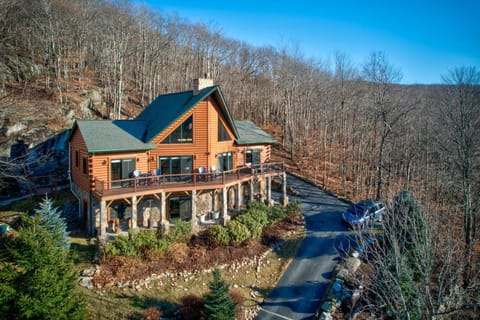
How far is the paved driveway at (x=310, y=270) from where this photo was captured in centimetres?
1390

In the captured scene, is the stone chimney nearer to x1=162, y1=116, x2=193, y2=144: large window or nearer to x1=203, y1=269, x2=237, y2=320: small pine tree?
x1=162, y1=116, x2=193, y2=144: large window

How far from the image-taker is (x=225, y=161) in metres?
22.5

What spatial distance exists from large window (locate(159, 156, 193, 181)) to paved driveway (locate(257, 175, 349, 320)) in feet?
29.3

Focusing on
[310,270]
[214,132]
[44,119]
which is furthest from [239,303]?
[44,119]

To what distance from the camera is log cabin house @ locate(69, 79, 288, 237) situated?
686 inches

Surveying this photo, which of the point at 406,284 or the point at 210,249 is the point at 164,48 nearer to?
the point at 210,249

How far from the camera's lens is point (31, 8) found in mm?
36406

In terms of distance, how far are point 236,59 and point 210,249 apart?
1817 inches

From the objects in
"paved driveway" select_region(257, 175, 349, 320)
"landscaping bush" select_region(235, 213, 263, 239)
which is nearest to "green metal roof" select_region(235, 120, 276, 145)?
"landscaping bush" select_region(235, 213, 263, 239)

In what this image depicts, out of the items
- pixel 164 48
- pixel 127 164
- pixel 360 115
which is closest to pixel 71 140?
pixel 127 164

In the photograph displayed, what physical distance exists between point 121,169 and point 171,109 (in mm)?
5486

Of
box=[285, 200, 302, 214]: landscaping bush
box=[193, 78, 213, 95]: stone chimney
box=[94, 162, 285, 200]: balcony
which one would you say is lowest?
box=[285, 200, 302, 214]: landscaping bush

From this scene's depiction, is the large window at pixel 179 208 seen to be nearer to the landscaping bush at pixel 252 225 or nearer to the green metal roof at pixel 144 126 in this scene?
the landscaping bush at pixel 252 225

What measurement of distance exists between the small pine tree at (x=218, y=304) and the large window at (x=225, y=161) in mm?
10622
